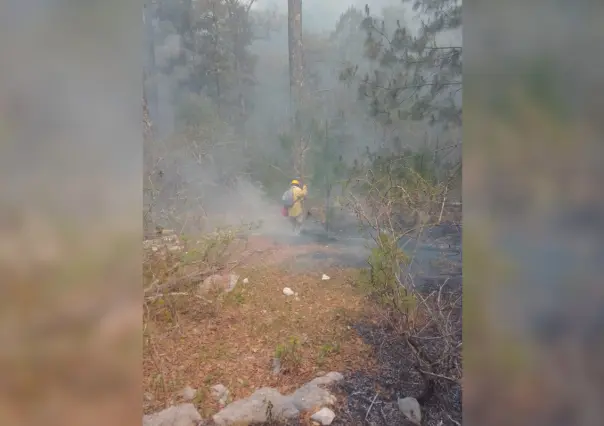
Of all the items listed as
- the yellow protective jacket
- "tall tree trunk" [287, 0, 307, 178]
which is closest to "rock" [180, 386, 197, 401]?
the yellow protective jacket

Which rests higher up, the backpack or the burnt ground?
the backpack

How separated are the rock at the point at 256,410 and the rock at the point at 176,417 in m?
0.06

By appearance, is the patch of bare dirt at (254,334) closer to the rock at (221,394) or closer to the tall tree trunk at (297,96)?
the rock at (221,394)

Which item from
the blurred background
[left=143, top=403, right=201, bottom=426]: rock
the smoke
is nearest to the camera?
the blurred background

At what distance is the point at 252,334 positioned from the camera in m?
1.43

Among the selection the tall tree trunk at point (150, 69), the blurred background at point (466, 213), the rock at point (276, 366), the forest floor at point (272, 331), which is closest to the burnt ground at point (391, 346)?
the forest floor at point (272, 331)

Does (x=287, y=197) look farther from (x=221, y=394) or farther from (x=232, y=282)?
(x=221, y=394)

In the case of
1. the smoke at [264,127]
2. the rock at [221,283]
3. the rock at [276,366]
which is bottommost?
the rock at [276,366]

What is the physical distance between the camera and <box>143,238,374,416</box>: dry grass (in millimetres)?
1364

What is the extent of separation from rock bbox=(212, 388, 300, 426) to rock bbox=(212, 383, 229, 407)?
0.07 ft

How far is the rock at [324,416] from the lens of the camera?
1.32m

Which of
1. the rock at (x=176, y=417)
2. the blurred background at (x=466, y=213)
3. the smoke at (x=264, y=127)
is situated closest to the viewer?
the blurred background at (x=466, y=213)

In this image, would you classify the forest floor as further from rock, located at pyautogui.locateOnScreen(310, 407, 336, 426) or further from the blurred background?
the blurred background

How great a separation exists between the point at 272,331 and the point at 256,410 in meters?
0.23
